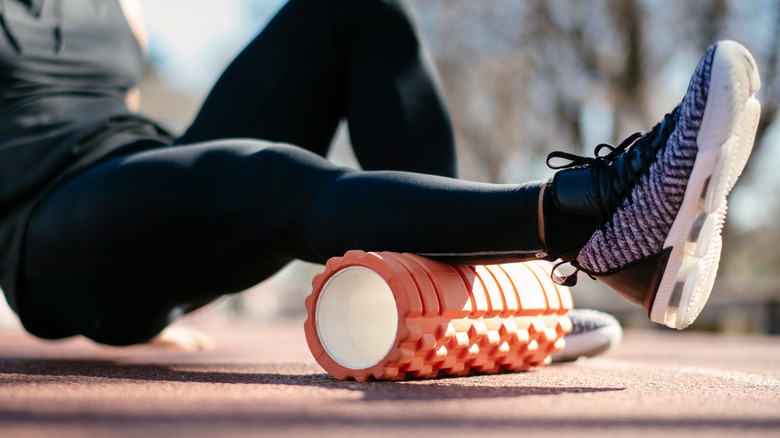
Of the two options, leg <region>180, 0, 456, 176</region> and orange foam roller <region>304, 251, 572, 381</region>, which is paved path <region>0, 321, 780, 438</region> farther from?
leg <region>180, 0, 456, 176</region>

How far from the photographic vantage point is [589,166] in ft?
3.70

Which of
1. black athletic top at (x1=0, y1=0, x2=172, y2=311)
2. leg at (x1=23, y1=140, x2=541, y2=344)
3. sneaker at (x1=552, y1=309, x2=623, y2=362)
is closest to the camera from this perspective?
leg at (x1=23, y1=140, x2=541, y2=344)

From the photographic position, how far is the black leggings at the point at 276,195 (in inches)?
46.2

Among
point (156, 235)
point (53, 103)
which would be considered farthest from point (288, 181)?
point (53, 103)

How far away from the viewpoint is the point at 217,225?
130 cm

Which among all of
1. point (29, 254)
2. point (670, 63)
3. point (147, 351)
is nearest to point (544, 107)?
point (670, 63)

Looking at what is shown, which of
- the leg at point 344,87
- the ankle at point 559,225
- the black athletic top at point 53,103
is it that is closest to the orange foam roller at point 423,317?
the ankle at point 559,225

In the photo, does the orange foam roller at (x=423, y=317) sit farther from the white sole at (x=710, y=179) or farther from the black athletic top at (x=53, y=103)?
the black athletic top at (x=53, y=103)

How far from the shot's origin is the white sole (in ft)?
3.32

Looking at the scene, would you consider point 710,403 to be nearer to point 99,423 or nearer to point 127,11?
point 99,423

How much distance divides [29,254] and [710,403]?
4.21 ft

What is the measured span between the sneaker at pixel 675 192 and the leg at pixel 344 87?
19.5 inches

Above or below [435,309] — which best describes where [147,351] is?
below

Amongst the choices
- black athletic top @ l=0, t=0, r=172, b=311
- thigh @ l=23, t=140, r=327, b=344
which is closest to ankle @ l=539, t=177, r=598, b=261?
thigh @ l=23, t=140, r=327, b=344
